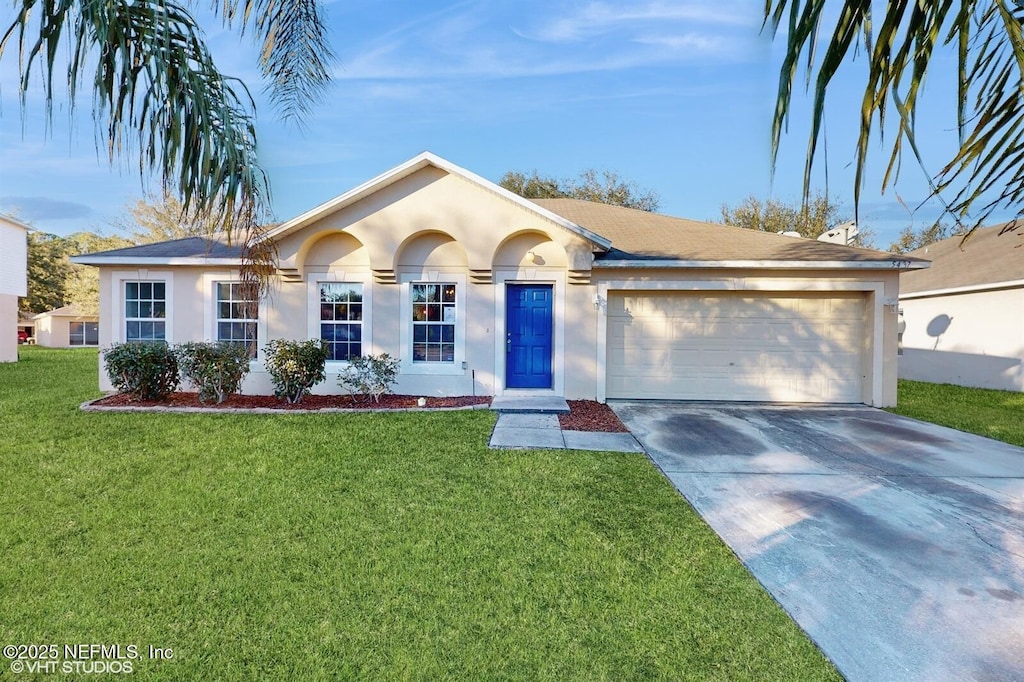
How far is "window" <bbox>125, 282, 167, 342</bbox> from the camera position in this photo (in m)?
9.87

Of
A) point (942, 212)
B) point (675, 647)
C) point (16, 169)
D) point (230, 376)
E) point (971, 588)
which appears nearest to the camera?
point (942, 212)

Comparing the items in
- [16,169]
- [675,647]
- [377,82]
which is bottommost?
[675,647]

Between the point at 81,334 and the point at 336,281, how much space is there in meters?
35.8

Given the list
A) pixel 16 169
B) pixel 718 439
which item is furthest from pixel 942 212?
pixel 718 439

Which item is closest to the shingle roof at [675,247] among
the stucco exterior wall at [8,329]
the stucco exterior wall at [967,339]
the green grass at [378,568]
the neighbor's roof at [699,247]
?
the neighbor's roof at [699,247]

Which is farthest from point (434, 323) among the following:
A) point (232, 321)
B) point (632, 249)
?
point (632, 249)

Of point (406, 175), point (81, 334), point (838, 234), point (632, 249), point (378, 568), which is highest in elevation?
point (406, 175)

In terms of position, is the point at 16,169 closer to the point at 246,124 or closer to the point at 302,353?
the point at 246,124

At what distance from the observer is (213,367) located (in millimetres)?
8430

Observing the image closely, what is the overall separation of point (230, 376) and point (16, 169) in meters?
6.45

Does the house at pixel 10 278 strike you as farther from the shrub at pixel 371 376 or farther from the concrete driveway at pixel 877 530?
the concrete driveway at pixel 877 530

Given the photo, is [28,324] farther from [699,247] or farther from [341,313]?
[699,247]

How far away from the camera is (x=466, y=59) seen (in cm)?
898

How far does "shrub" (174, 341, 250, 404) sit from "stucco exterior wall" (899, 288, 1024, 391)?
1820 cm
